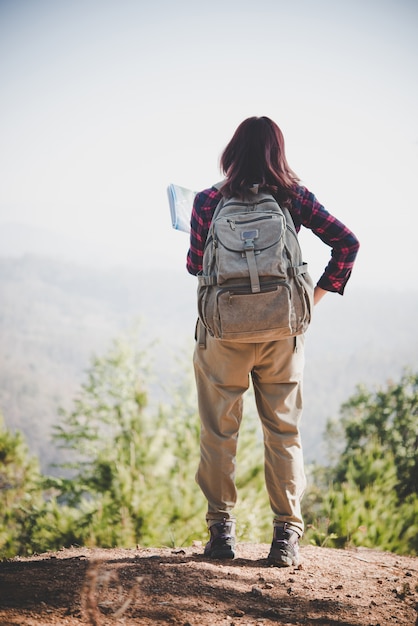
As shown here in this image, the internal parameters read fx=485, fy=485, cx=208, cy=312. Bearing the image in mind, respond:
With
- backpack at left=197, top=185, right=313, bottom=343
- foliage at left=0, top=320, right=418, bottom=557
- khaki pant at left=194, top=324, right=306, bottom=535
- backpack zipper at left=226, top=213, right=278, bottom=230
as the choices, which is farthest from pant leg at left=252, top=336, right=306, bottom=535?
foliage at left=0, top=320, right=418, bottom=557

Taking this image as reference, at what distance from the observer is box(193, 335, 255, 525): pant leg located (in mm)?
→ 1930

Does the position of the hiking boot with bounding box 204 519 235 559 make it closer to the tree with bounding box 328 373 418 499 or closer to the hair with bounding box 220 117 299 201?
the hair with bounding box 220 117 299 201

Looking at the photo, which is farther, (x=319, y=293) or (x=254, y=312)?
(x=319, y=293)

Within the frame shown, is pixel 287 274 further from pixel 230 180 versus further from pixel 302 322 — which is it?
pixel 230 180

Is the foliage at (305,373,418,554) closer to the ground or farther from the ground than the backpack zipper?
closer to the ground

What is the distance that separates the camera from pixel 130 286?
182625 mm

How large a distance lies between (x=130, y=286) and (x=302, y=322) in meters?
184

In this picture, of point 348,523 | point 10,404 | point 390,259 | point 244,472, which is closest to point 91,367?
point 244,472

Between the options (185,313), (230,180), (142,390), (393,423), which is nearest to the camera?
(230,180)

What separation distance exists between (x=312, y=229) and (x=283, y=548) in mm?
1313

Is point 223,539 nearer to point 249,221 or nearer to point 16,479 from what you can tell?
point 249,221

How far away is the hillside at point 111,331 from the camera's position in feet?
312

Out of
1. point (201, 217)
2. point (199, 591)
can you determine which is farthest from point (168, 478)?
point (201, 217)

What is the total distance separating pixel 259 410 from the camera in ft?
6.63
